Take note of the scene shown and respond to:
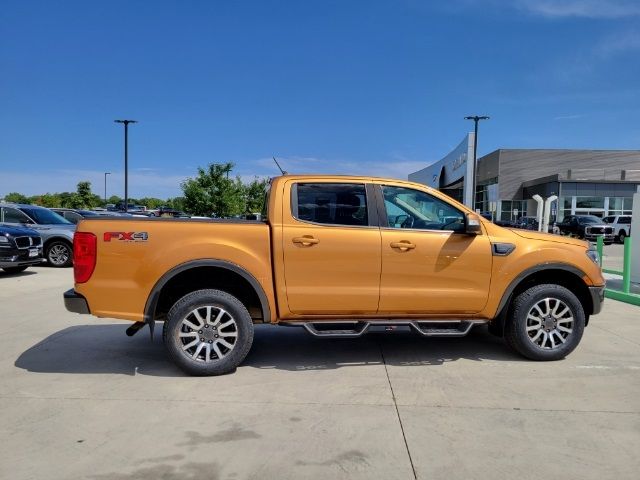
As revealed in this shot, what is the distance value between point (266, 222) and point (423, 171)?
73.4 meters

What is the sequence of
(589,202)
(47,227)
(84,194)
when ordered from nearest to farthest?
(47,227), (589,202), (84,194)

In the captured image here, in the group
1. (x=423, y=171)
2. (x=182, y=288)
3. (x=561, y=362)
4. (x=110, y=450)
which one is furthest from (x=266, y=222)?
(x=423, y=171)

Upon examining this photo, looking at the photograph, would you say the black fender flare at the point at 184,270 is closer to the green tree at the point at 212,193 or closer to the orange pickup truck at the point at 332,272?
the orange pickup truck at the point at 332,272

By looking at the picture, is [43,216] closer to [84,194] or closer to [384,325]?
[384,325]

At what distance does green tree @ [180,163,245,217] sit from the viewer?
3666 centimetres

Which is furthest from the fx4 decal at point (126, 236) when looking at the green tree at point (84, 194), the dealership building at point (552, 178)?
the green tree at point (84, 194)

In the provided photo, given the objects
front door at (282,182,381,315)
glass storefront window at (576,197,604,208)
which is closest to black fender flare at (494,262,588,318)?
front door at (282,182,381,315)

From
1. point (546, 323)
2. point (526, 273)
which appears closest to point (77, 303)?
point (526, 273)

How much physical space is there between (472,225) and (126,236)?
129 inches

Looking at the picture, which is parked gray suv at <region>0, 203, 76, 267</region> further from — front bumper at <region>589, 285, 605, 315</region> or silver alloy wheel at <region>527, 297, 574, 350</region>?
front bumper at <region>589, 285, 605, 315</region>

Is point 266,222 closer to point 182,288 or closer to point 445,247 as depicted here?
point 182,288

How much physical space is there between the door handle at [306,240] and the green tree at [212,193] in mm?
31976

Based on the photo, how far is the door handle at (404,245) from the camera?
199 inches

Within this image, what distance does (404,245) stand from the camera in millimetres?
5070
